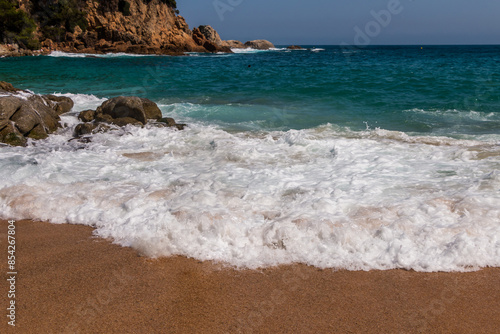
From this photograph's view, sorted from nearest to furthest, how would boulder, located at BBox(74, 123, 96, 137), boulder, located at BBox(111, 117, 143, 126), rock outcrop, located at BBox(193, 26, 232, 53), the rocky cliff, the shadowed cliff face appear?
boulder, located at BBox(74, 123, 96, 137)
boulder, located at BBox(111, 117, 143, 126)
the rocky cliff
the shadowed cliff face
rock outcrop, located at BBox(193, 26, 232, 53)

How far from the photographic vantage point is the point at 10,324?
2.86 meters

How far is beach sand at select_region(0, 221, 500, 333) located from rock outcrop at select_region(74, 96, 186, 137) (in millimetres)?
5729

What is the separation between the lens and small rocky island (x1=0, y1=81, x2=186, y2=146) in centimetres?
817

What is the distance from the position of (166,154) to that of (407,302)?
514 cm

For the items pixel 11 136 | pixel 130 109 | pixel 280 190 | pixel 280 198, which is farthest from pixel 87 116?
pixel 280 198

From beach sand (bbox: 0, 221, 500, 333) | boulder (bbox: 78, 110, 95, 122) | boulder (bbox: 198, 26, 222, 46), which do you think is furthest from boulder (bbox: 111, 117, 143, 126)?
boulder (bbox: 198, 26, 222, 46)

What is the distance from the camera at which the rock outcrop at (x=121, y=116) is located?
9.06 meters

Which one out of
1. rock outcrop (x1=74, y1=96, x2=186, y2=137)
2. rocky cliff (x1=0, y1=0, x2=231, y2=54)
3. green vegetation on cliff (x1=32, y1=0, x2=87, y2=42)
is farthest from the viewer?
green vegetation on cliff (x1=32, y1=0, x2=87, y2=42)

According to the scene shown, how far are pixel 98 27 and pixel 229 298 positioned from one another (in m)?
63.7

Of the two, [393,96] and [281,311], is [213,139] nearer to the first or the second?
[281,311]

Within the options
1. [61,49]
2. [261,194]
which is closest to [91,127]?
[261,194]

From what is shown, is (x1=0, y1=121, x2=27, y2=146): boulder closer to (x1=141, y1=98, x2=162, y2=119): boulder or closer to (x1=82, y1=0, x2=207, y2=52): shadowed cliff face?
(x1=141, y1=98, x2=162, y2=119): boulder

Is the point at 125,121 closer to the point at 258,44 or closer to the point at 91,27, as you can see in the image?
the point at 91,27

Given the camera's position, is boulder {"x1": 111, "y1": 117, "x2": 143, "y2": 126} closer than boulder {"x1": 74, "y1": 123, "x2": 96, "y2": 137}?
No
